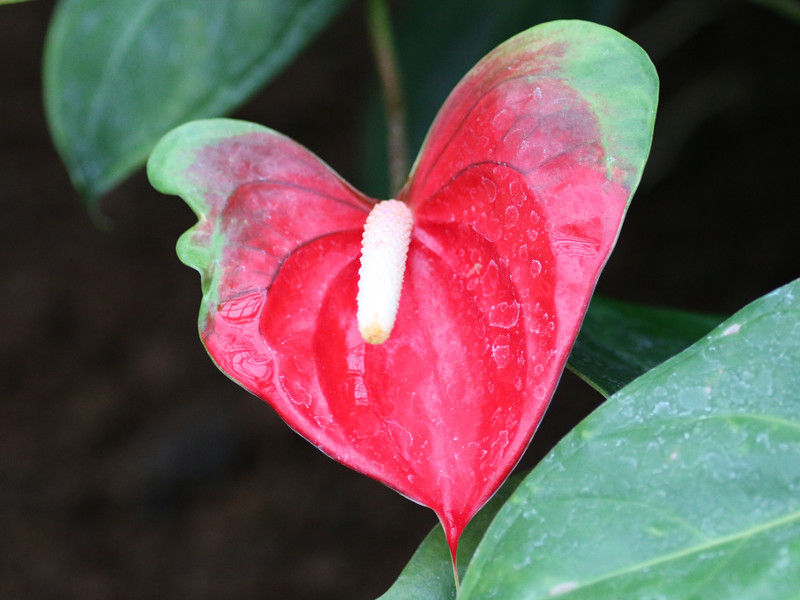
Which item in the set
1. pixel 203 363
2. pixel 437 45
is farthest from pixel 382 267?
pixel 203 363

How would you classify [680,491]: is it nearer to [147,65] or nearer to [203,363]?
[147,65]

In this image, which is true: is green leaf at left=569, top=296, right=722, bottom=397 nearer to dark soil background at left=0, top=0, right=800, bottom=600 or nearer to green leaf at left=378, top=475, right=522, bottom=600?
green leaf at left=378, top=475, right=522, bottom=600

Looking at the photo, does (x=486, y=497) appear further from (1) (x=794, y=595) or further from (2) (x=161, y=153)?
(2) (x=161, y=153)

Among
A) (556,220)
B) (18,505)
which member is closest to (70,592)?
(18,505)

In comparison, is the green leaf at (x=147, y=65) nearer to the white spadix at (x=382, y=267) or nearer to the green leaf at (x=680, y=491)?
the white spadix at (x=382, y=267)

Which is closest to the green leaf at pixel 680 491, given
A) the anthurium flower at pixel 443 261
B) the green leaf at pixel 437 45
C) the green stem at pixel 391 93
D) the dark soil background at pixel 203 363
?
the anthurium flower at pixel 443 261

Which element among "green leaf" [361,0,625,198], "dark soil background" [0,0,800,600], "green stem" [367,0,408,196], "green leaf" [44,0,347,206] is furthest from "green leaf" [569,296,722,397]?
"dark soil background" [0,0,800,600]

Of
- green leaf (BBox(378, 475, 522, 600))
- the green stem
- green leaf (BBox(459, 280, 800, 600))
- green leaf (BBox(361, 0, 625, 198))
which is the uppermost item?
green leaf (BBox(459, 280, 800, 600))

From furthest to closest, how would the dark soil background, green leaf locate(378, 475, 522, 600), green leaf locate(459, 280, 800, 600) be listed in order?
the dark soil background < green leaf locate(378, 475, 522, 600) < green leaf locate(459, 280, 800, 600)
